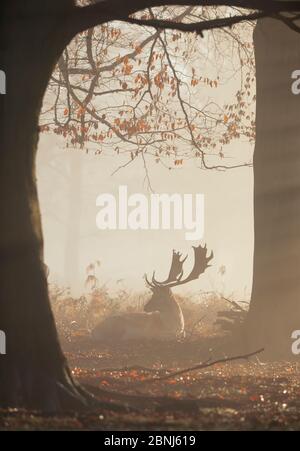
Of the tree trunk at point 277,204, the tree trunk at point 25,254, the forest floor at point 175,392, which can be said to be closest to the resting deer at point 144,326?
the forest floor at point 175,392

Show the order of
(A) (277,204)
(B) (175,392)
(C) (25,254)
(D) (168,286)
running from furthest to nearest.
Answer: (D) (168,286) → (A) (277,204) → (B) (175,392) → (C) (25,254)

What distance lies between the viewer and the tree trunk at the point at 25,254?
8086mm

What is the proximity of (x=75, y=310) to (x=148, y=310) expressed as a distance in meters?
3.72

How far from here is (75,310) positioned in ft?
63.7

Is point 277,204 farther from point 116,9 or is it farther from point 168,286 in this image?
point 116,9

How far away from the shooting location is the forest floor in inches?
302

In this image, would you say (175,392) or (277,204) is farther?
(277,204)

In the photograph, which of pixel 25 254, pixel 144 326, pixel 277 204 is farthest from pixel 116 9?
pixel 144 326

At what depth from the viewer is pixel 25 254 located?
320 inches

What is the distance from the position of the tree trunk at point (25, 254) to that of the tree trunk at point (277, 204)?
6090 millimetres

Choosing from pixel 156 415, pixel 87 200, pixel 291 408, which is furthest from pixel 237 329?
pixel 87 200

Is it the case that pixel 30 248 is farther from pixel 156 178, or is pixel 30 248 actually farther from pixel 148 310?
pixel 156 178

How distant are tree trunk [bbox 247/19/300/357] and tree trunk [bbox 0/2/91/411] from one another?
20.0 feet

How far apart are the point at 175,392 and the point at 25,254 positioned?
2948mm
